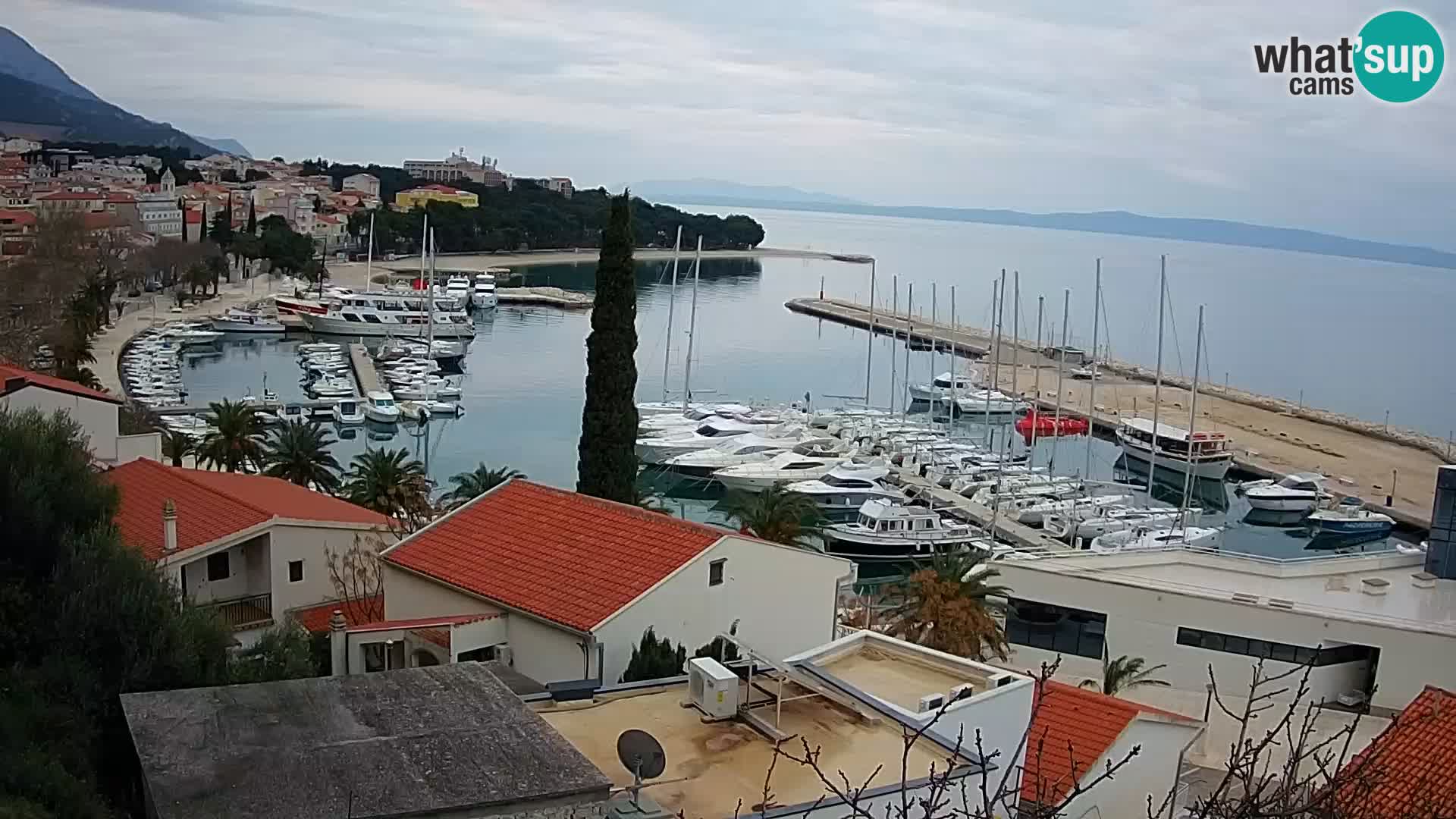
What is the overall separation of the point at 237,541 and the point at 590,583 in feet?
14.9

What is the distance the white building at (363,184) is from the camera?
456 feet

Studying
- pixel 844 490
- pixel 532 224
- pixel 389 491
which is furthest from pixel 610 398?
pixel 532 224

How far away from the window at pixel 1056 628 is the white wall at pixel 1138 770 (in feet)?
16.9

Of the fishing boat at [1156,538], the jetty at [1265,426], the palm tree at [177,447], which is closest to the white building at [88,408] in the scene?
the palm tree at [177,447]

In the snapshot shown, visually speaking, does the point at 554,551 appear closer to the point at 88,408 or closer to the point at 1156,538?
the point at 88,408

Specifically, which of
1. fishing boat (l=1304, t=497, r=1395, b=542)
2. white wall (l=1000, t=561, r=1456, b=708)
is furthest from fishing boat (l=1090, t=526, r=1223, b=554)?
white wall (l=1000, t=561, r=1456, b=708)

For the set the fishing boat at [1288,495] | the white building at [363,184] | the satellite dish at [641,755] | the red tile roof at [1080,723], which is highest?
the white building at [363,184]

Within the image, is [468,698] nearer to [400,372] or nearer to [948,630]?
[948,630]

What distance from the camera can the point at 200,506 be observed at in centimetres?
1344

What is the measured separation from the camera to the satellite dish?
621 cm

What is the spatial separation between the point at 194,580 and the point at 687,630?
18.3 feet

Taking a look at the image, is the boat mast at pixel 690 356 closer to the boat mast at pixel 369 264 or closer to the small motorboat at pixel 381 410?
the small motorboat at pixel 381 410

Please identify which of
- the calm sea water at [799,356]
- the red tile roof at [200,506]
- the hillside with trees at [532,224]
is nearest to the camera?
the red tile roof at [200,506]

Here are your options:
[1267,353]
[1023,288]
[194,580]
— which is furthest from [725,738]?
[1023,288]
